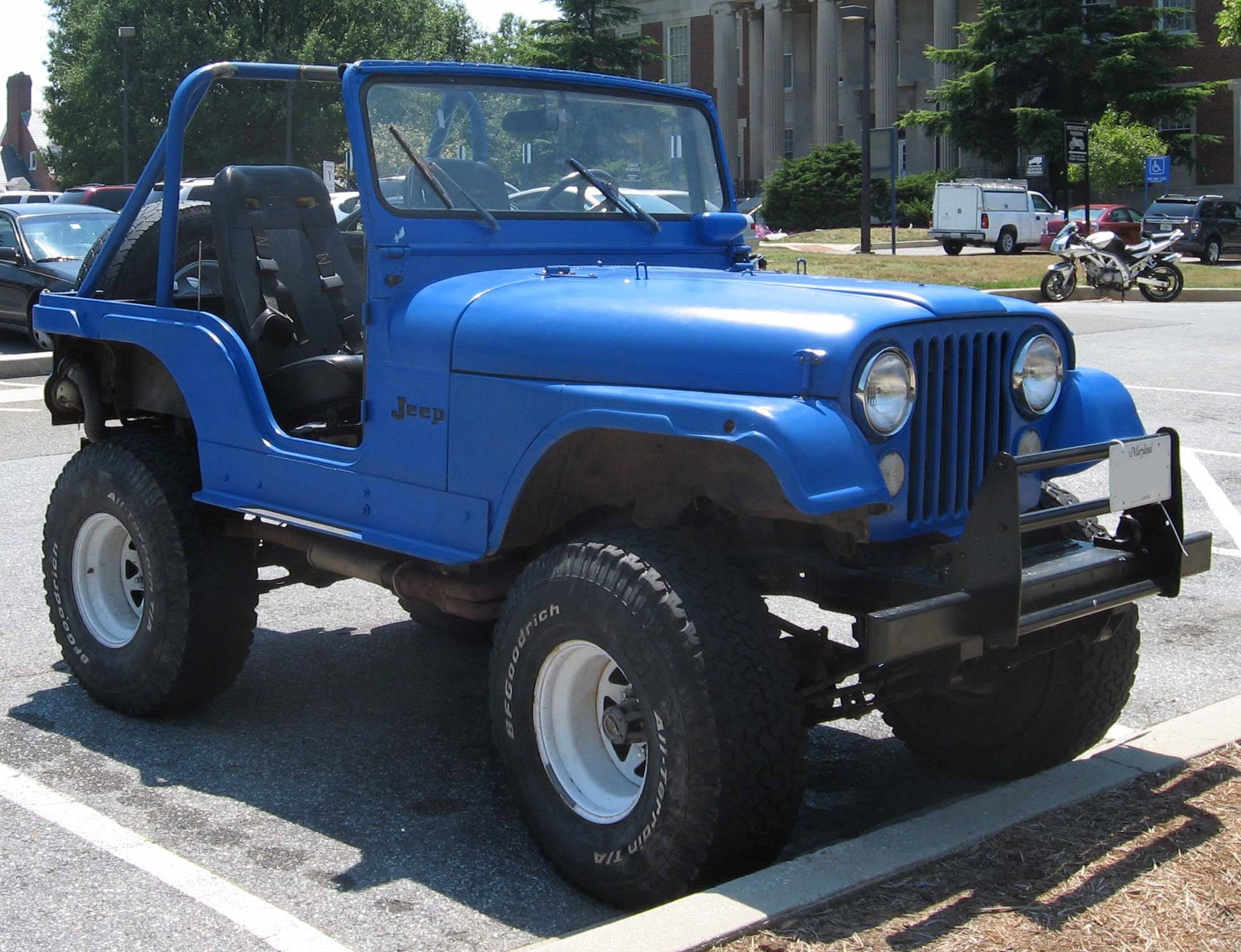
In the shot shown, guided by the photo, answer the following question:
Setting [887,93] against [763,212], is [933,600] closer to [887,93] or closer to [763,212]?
[763,212]

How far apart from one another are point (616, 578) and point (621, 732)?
389mm

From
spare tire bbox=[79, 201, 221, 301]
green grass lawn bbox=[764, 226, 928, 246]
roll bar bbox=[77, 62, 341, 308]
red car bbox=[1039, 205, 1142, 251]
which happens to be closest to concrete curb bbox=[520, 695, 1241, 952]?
roll bar bbox=[77, 62, 341, 308]

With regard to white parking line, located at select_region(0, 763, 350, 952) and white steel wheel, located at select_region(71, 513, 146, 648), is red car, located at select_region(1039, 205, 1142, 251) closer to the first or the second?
white steel wheel, located at select_region(71, 513, 146, 648)

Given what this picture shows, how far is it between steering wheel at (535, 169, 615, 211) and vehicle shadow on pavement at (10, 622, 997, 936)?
1.75 m

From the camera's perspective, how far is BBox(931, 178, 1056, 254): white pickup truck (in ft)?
121

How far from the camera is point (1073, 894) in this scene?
3.36m

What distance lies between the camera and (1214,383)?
506 inches

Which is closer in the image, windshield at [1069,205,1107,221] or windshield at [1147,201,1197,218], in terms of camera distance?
windshield at [1147,201,1197,218]

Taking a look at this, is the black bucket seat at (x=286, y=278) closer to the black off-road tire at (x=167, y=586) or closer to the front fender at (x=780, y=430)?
the black off-road tire at (x=167, y=586)

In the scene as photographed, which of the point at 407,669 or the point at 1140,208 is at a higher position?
the point at 1140,208

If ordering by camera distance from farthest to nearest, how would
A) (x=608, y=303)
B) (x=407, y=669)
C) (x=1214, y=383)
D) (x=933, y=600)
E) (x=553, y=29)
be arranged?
(x=553, y=29) < (x=1214, y=383) < (x=407, y=669) < (x=608, y=303) < (x=933, y=600)

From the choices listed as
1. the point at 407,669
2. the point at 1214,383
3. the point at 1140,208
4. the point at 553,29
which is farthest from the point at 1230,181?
the point at 407,669

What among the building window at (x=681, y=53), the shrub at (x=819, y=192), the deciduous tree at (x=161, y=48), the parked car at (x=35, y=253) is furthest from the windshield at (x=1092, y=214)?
the parked car at (x=35, y=253)

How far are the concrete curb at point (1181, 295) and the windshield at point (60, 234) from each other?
1269 centimetres
